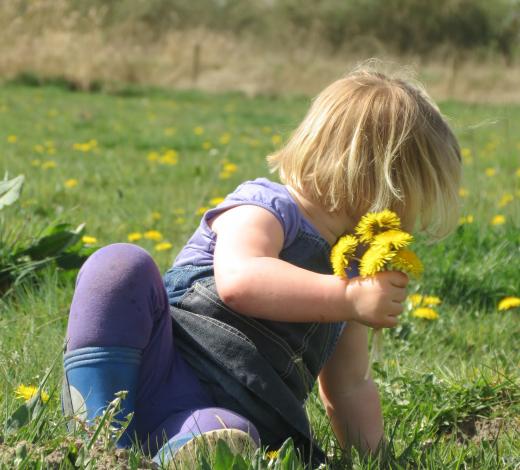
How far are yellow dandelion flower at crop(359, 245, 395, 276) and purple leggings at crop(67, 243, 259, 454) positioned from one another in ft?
1.45

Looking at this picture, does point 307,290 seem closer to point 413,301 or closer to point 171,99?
point 413,301

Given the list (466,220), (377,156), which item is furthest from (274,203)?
(466,220)

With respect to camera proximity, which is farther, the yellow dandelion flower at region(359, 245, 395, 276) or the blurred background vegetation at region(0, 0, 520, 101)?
the blurred background vegetation at region(0, 0, 520, 101)

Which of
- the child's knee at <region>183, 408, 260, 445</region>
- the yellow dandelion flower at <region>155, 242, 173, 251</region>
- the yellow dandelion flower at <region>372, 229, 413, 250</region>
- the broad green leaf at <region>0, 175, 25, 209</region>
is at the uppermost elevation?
the yellow dandelion flower at <region>372, 229, 413, 250</region>

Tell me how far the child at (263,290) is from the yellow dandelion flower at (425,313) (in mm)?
784

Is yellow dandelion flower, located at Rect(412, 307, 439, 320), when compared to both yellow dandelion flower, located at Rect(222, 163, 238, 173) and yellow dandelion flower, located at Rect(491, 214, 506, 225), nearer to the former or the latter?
yellow dandelion flower, located at Rect(491, 214, 506, 225)

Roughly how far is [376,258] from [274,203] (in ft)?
1.37

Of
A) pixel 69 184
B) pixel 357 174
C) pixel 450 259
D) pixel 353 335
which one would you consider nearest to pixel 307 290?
pixel 357 174

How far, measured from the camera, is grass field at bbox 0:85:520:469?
170 cm

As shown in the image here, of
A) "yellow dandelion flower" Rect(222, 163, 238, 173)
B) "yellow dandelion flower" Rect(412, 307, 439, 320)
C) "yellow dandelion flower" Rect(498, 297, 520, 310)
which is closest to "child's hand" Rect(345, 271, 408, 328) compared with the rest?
"yellow dandelion flower" Rect(412, 307, 439, 320)

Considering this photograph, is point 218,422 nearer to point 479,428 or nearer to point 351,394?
point 351,394

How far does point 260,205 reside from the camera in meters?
1.72

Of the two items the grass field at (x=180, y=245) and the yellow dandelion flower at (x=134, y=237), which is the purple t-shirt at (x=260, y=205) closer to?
the grass field at (x=180, y=245)

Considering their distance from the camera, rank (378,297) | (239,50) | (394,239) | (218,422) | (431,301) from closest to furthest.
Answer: (394,239)
(378,297)
(218,422)
(431,301)
(239,50)
